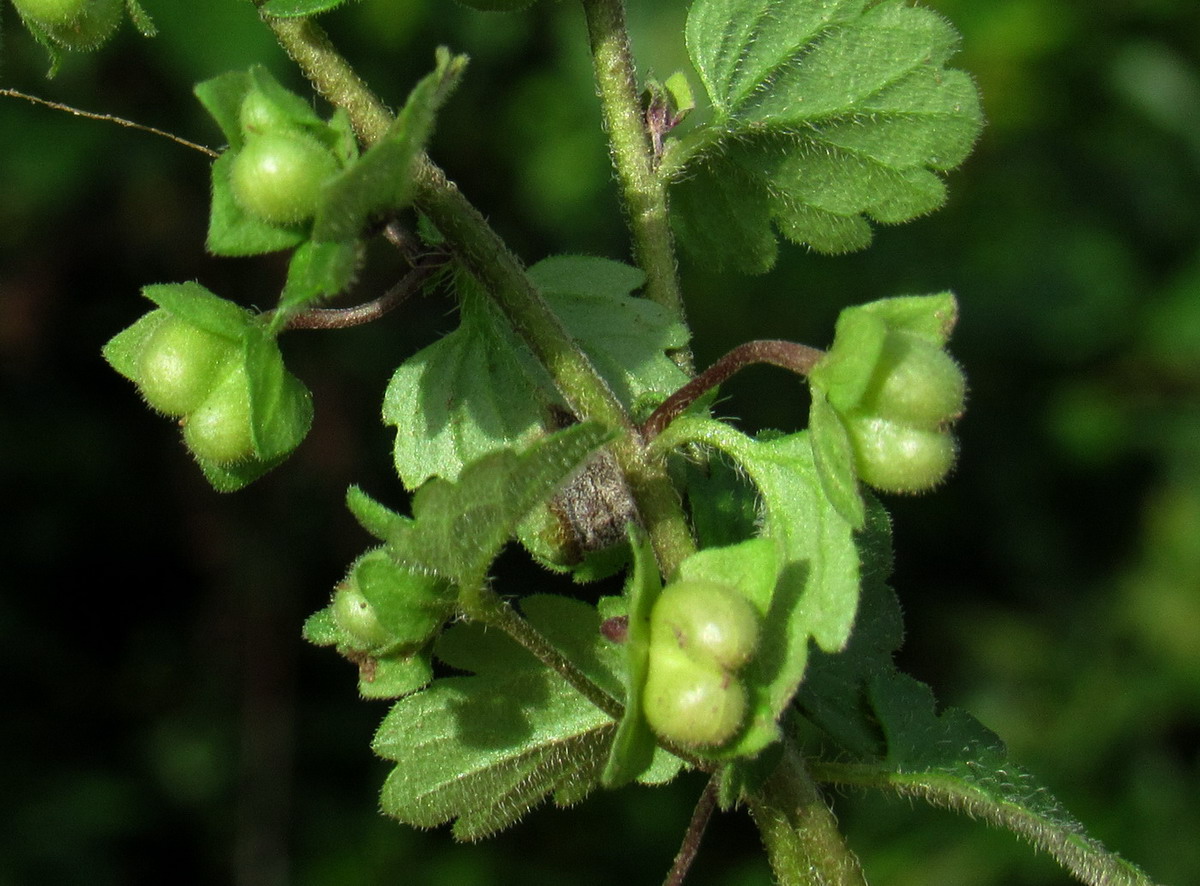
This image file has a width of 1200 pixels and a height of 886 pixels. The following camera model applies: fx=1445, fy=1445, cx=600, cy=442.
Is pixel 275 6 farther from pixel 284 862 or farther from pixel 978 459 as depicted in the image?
pixel 978 459

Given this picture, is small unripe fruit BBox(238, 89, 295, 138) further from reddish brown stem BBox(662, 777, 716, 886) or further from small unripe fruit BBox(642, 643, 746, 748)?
reddish brown stem BBox(662, 777, 716, 886)

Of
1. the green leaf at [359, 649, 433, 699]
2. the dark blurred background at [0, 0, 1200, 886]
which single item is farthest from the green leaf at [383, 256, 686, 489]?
the dark blurred background at [0, 0, 1200, 886]

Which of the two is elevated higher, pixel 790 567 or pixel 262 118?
pixel 262 118

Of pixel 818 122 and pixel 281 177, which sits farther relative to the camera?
pixel 818 122

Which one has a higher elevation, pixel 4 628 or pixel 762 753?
pixel 762 753

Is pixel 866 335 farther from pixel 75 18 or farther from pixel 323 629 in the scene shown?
pixel 75 18

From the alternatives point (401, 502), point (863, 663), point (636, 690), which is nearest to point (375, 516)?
point (636, 690)

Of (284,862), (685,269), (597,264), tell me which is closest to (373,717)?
(284,862)
